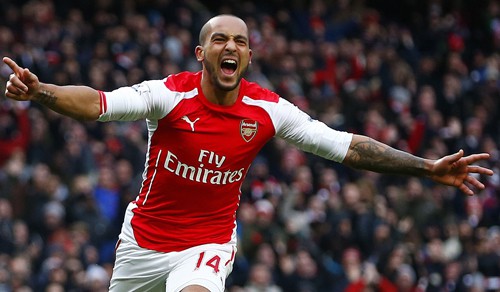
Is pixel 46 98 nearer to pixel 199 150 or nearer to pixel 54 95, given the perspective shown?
pixel 54 95

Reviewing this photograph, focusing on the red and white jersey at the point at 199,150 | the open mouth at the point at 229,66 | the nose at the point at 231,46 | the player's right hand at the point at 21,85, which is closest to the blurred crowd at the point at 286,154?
the red and white jersey at the point at 199,150

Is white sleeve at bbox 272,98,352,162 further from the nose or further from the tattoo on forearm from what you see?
the tattoo on forearm

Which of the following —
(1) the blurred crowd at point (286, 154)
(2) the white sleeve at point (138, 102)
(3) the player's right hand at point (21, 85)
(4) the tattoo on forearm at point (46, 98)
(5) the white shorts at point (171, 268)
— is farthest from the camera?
(1) the blurred crowd at point (286, 154)

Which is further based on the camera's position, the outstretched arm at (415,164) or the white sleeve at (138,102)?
the outstretched arm at (415,164)

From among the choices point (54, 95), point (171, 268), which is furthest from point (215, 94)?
point (54, 95)

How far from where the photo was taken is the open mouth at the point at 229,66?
749 centimetres

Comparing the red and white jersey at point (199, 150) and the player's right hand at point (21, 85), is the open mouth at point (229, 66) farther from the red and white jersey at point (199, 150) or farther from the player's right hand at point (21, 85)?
the player's right hand at point (21, 85)

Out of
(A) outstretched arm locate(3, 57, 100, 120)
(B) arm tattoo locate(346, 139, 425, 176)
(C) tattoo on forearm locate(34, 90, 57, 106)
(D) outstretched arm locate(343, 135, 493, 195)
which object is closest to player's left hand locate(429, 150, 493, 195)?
(D) outstretched arm locate(343, 135, 493, 195)

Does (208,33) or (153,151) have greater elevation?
(208,33)

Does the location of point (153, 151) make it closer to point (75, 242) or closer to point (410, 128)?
point (75, 242)

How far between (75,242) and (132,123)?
3.00 m

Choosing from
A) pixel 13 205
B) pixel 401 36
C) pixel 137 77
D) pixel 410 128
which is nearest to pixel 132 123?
pixel 137 77

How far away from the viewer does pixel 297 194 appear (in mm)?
16578

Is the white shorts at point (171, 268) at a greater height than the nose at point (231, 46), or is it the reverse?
the nose at point (231, 46)
